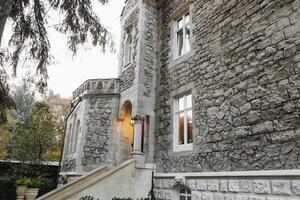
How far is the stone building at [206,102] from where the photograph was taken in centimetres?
427

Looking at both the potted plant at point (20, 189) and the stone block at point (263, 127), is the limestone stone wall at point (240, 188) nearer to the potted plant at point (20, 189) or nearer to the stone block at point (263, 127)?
the stone block at point (263, 127)

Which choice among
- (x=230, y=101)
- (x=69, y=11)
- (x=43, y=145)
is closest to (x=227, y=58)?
(x=230, y=101)

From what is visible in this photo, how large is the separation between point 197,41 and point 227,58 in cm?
136

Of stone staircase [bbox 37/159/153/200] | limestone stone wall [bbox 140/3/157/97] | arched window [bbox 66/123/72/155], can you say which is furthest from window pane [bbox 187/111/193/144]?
arched window [bbox 66/123/72/155]

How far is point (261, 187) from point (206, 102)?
2.34m

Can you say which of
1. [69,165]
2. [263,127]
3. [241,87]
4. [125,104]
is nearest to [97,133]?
[125,104]

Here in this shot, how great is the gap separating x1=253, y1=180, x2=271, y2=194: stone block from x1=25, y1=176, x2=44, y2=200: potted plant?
8.20 meters

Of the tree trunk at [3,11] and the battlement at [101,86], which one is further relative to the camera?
the battlement at [101,86]

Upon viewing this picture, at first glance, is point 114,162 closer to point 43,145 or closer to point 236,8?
point 43,145

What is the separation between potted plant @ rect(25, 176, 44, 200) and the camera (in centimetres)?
906

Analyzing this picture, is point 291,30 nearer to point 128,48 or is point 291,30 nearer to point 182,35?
point 182,35

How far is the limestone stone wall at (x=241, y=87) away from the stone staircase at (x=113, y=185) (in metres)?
0.71

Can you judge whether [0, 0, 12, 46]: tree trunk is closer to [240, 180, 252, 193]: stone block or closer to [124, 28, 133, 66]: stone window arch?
[240, 180, 252, 193]: stone block

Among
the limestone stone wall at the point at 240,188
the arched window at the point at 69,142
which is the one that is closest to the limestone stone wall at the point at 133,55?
the limestone stone wall at the point at 240,188
